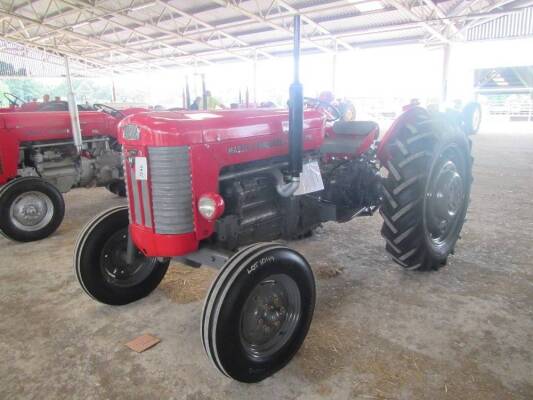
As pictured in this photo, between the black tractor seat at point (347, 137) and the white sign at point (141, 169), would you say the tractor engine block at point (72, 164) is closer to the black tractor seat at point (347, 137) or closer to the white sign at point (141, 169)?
the black tractor seat at point (347, 137)

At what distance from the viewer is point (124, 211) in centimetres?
250

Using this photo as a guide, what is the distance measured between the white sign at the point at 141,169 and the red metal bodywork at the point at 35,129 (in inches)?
114

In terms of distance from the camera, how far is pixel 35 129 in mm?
4297

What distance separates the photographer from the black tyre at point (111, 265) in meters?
2.39

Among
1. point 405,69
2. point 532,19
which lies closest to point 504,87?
point 405,69

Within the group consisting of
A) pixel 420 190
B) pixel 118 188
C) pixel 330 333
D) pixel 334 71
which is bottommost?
pixel 330 333

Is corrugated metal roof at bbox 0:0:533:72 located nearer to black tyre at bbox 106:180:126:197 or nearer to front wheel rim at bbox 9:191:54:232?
black tyre at bbox 106:180:126:197

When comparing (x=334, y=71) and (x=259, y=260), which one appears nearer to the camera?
(x=259, y=260)

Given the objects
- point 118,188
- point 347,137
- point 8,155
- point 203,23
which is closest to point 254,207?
point 347,137

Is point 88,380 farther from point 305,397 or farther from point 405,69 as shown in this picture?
point 405,69

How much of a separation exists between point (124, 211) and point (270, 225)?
91 cm

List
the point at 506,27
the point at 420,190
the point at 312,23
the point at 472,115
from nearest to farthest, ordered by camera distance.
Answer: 1. the point at 420,190
2. the point at 472,115
3. the point at 312,23
4. the point at 506,27

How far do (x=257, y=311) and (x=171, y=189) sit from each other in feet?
2.28

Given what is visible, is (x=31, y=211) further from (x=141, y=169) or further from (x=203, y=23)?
(x=203, y=23)
